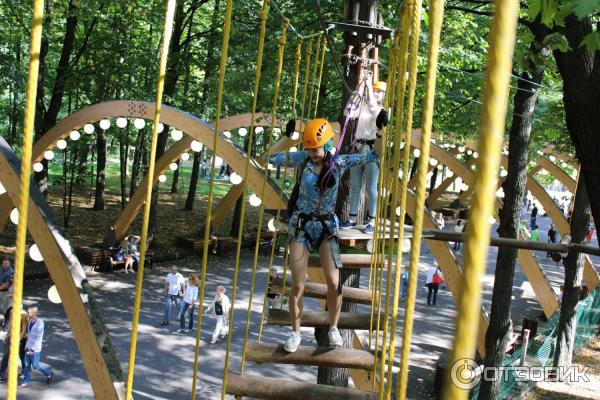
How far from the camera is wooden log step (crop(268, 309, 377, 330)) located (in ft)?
14.3

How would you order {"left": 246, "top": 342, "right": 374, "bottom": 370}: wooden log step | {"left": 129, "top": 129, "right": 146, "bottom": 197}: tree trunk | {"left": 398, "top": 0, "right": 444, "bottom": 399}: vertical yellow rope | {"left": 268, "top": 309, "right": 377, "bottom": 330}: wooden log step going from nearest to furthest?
1. {"left": 398, "top": 0, "right": 444, "bottom": 399}: vertical yellow rope
2. {"left": 246, "top": 342, "right": 374, "bottom": 370}: wooden log step
3. {"left": 268, "top": 309, "right": 377, "bottom": 330}: wooden log step
4. {"left": 129, "top": 129, "right": 146, "bottom": 197}: tree trunk

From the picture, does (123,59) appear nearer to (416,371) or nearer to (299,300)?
(416,371)

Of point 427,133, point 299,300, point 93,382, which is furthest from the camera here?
point 93,382

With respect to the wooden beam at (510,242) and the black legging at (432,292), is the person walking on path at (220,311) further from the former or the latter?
the black legging at (432,292)

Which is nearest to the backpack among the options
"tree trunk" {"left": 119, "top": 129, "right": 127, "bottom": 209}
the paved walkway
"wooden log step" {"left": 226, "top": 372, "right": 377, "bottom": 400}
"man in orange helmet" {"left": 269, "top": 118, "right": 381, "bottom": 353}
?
"man in orange helmet" {"left": 269, "top": 118, "right": 381, "bottom": 353}

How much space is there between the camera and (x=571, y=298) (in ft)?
34.9

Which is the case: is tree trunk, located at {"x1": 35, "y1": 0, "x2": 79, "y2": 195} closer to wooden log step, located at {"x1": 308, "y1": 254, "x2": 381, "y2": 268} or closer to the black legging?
the black legging

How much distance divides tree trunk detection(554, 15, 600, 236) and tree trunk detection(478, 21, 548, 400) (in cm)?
388

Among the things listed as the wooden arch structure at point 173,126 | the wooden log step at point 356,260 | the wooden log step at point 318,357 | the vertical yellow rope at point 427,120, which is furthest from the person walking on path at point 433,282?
the vertical yellow rope at point 427,120

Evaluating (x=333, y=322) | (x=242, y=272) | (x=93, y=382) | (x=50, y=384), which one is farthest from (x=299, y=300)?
(x=242, y=272)

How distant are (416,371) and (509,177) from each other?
383cm

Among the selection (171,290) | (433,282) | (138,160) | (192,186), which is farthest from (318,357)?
(192,186)

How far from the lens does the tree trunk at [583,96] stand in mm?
3850

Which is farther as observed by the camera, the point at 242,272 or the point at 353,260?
the point at 242,272
